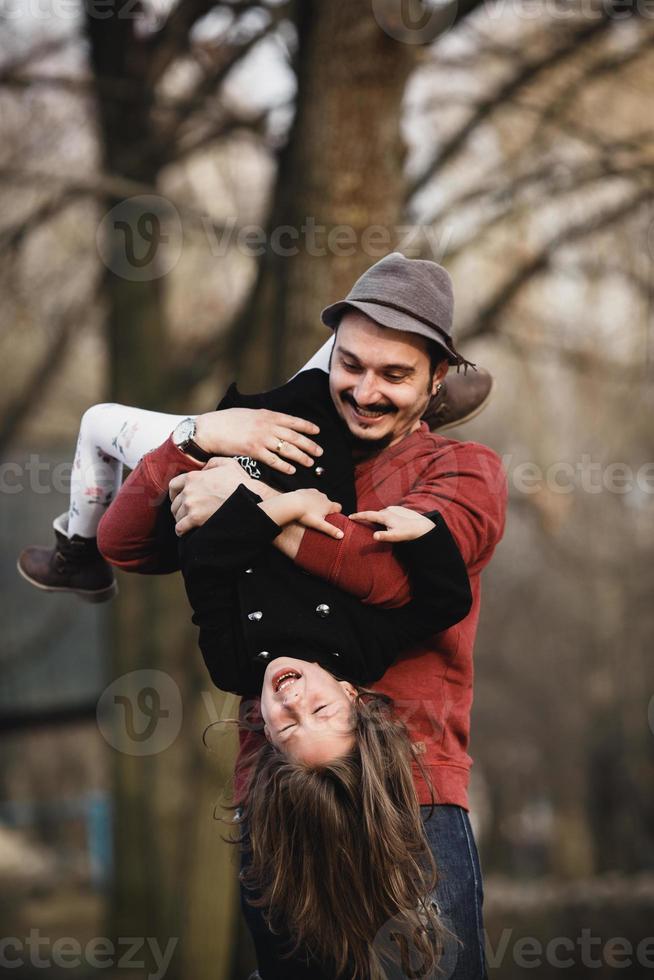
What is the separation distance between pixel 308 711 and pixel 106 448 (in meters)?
1.01

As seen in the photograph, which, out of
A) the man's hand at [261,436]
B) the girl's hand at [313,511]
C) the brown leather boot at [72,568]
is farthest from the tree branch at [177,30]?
the girl's hand at [313,511]

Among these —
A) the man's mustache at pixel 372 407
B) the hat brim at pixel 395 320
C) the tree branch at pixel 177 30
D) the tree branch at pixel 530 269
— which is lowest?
the man's mustache at pixel 372 407

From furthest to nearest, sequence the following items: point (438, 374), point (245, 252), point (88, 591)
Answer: point (245, 252) → point (88, 591) → point (438, 374)

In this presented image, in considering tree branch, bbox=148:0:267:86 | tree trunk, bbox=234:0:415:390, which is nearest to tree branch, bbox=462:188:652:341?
tree branch, bbox=148:0:267:86

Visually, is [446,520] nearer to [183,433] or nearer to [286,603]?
[286,603]

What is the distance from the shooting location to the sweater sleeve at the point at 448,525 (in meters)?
2.87

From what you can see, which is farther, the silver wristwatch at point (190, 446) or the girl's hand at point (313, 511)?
the silver wristwatch at point (190, 446)

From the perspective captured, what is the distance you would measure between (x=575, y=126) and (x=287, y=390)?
18.6 feet

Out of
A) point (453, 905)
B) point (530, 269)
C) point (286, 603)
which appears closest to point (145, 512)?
point (286, 603)

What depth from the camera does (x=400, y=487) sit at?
3.10 meters

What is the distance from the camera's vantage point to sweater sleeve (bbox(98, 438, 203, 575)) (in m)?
3.09

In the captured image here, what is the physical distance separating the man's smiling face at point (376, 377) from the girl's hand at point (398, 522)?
26cm

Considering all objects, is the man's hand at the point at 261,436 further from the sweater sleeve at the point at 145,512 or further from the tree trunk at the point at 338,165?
the tree trunk at the point at 338,165

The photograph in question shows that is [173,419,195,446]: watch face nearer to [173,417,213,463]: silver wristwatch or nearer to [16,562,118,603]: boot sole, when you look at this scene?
[173,417,213,463]: silver wristwatch
